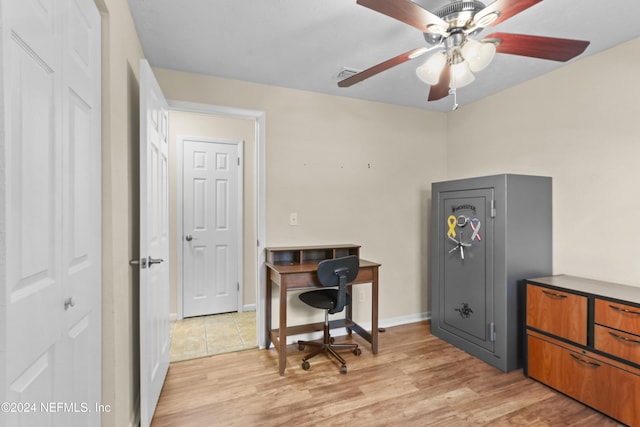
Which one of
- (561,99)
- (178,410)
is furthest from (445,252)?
(178,410)

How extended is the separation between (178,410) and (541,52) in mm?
2916

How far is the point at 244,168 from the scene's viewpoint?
3877mm

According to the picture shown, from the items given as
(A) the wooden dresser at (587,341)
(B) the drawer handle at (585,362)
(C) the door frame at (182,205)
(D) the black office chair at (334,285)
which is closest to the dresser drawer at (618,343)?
(A) the wooden dresser at (587,341)

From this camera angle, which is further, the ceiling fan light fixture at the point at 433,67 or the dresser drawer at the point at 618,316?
the dresser drawer at the point at 618,316

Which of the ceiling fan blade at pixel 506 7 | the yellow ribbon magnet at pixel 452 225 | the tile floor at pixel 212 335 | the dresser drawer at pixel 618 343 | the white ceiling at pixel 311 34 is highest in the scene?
the white ceiling at pixel 311 34

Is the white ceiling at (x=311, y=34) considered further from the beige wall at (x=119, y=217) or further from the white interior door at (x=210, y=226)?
the white interior door at (x=210, y=226)

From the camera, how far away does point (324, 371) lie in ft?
8.06

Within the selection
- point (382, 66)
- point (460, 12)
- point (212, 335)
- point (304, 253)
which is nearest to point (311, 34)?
point (382, 66)

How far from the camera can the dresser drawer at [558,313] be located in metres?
2.04

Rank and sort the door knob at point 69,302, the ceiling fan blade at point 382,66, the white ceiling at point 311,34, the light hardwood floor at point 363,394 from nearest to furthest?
the door knob at point 69,302 < the ceiling fan blade at point 382,66 < the white ceiling at point 311,34 < the light hardwood floor at point 363,394

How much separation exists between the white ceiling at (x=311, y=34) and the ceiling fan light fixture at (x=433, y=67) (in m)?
0.38

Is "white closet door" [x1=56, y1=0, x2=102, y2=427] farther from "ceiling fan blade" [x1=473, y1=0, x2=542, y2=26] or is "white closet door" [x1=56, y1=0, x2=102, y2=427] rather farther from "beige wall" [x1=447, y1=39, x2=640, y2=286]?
"beige wall" [x1=447, y1=39, x2=640, y2=286]

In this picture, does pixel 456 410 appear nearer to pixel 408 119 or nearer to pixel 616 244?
pixel 616 244

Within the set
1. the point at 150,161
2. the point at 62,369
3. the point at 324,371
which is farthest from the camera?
the point at 324,371
